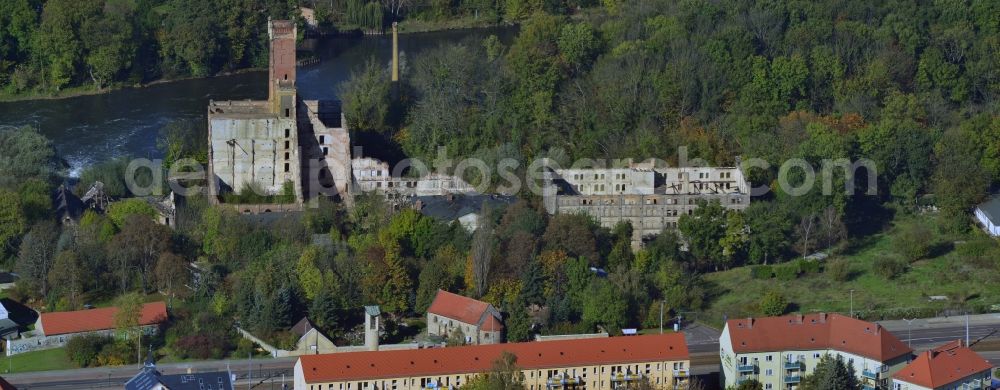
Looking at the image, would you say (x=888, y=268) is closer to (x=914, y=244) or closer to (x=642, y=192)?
(x=914, y=244)

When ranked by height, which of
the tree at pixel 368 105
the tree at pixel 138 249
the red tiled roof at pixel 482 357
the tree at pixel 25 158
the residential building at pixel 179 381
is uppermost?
the tree at pixel 368 105

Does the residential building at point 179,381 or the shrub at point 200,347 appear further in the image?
the shrub at point 200,347

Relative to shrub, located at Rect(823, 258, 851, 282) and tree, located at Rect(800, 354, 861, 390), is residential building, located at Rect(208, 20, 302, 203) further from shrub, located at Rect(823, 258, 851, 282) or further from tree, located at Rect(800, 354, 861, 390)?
tree, located at Rect(800, 354, 861, 390)

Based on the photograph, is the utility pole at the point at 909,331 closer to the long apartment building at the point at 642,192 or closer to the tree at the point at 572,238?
the long apartment building at the point at 642,192

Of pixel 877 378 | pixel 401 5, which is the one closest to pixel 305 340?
pixel 877 378

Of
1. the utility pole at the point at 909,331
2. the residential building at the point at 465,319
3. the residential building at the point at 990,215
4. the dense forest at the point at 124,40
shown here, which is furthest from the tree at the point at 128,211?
the residential building at the point at 990,215

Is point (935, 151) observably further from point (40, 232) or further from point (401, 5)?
point (401, 5)
